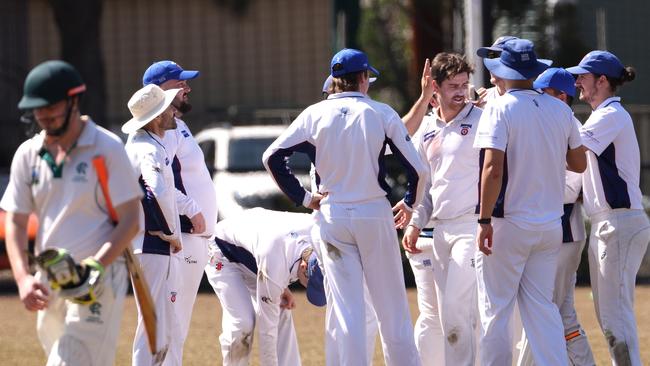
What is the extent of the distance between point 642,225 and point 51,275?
4134mm

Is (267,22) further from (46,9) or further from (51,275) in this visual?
(51,275)

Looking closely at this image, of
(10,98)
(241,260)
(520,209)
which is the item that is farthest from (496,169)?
(10,98)

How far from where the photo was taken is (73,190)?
21.7 ft

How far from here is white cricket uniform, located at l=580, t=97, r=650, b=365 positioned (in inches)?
350

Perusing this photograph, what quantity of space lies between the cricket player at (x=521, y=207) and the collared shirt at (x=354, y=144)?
1.58ft

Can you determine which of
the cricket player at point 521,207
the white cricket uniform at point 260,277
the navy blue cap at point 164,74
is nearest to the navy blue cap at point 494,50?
the cricket player at point 521,207

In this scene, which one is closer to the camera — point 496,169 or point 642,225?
point 496,169

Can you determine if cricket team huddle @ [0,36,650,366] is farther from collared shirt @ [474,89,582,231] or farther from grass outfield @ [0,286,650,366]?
grass outfield @ [0,286,650,366]

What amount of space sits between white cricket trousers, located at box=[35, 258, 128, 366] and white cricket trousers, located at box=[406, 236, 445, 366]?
→ 2.93 metres

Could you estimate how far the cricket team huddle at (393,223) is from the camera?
8008 mm

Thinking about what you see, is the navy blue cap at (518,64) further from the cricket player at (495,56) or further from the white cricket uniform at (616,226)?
the white cricket uniform at (616,226)

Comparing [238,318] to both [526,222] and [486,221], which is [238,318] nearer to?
[486,221]

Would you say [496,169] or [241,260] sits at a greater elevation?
[496,169]

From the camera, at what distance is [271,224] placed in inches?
360
